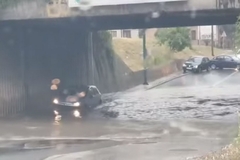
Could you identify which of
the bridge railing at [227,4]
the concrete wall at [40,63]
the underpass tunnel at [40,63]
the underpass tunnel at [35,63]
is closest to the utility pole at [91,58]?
the underpass tunnel at [40,63]

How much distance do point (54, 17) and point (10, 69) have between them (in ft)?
19.8

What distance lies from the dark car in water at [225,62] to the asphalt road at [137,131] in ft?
84.4

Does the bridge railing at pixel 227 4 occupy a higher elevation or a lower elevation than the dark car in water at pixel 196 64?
higher

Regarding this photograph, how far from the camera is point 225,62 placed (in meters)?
65.8

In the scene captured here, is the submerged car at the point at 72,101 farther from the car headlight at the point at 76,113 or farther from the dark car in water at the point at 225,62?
the dark car in water at the point at 225,62

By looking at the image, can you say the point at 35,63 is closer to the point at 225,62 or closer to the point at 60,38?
the point at 60,38

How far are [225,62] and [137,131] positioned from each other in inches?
1721

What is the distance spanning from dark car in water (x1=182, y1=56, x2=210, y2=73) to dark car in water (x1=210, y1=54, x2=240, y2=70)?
1.59m

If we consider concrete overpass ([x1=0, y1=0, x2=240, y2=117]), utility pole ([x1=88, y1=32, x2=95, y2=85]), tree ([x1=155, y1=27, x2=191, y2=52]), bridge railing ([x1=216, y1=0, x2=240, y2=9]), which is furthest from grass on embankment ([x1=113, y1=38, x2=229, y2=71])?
bridge railing ([x1=216, y1=0, x2=240, y2=9])

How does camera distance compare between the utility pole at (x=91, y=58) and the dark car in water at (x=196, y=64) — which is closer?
the utility pole at (x=91, y=58)

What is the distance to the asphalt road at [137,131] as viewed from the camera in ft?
58.3

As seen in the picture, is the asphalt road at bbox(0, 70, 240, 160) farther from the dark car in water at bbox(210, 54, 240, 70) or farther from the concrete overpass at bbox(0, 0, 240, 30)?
the dark car in water at bbox(210, 54, 240, 70)

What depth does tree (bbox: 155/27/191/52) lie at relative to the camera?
229 feet

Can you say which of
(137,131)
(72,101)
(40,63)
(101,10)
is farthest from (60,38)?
(137,131)
